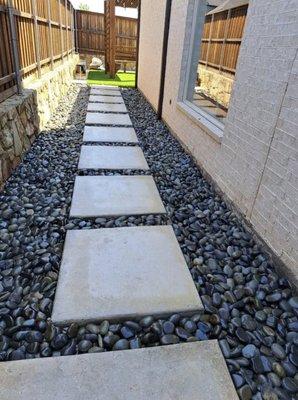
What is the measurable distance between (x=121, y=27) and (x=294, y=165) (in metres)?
12.8

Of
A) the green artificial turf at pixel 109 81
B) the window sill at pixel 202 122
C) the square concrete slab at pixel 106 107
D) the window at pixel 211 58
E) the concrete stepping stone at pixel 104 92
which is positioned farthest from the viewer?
the green artificial turf at pixel 109 81

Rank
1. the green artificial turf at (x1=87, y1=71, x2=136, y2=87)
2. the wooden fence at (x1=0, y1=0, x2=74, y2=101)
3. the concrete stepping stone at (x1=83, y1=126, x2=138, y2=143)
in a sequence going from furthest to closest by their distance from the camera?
the green artificial turf at (x1=87, y1=71, x2=136, y2=87), the concrete stepping stone at (x1=83, y1=126, x2=138, y2=143), the wooden fence at (x1=0, y1=0, x2=74, y2=101)

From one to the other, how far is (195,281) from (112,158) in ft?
7.14

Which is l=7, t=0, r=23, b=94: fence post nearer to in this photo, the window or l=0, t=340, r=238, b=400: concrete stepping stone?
the window

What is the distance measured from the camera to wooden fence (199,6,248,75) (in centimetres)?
728

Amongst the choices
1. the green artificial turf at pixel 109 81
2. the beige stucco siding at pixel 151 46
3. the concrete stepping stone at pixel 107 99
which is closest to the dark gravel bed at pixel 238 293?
the beige stucco siding at pixel 151 46

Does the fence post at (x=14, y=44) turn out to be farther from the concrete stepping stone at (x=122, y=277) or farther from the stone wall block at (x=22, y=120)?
the concrete stepping stone at (x=122, y=277)

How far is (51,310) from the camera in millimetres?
1564

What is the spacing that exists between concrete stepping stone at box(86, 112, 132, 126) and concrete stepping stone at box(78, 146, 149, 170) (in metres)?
1.26

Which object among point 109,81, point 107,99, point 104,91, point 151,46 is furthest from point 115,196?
point 109,81

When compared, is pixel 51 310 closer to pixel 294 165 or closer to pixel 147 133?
pixel 294 165

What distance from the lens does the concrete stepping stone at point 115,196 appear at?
2.51 m

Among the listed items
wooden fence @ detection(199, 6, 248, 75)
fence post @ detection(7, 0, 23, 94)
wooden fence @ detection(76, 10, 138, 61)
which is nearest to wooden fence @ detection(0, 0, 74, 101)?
→ fence post @ detection(7, 0, 23, 94)

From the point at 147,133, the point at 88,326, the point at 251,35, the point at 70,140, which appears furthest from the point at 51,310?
the point at 147,133
